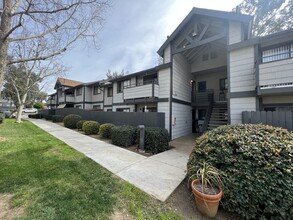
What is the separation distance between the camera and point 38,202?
3092 mm

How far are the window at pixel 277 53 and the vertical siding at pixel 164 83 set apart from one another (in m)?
5.74

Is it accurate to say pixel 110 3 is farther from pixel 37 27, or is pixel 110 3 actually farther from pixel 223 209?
pixel 223 209

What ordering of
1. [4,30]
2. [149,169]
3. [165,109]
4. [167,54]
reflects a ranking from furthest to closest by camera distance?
[167,54]
[165,109]
[149,169]
[4,30]

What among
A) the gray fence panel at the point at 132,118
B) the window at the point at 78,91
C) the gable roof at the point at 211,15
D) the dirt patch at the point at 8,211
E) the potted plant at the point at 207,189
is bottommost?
the dirt patch at the point at 8,211

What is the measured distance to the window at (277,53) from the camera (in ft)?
23.4

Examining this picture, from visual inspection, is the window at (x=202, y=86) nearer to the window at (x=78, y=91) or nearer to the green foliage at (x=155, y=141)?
the green foliage at (x=155, y=141)

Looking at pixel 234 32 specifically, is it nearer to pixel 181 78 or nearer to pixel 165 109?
pixel 181 78

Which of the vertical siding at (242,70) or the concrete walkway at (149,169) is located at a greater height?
the vertical siding at (242,70)

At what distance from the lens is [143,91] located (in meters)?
12.0

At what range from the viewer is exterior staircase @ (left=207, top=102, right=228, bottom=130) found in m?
11.6

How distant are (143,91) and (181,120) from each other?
13.2 ft

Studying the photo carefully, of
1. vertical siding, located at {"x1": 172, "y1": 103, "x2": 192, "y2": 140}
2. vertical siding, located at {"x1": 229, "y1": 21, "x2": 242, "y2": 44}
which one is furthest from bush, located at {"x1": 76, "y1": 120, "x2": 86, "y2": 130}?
vertical siding, located at {"x1": 229, "y1": 21, "x2": 242, "y2": 44}

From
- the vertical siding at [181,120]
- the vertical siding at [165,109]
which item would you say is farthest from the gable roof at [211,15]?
the vertical siding at [181,120]

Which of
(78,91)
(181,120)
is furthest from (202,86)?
(78,91)
